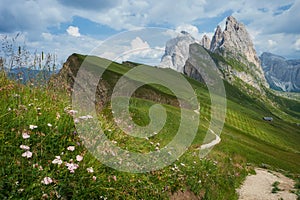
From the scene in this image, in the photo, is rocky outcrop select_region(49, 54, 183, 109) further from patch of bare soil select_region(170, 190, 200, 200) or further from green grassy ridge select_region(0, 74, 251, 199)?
patch of bare soil select_region(170, 190, 200, 200)

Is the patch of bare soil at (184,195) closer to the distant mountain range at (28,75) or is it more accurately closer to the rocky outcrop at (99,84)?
the rocky outcrop at (99,84)

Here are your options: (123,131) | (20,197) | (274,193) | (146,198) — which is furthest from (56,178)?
(274,193)

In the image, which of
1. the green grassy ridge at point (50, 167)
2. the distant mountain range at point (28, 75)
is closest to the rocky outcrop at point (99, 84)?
the distant mountain range at point (28, 75)

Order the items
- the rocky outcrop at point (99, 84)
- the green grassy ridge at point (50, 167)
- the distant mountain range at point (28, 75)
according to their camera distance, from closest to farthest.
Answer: the green grassy ridge at point (50, 167), the distant mountain range at point (28, 75), the rocky outcrop at point (99, 84)

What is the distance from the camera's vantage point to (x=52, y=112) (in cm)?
620

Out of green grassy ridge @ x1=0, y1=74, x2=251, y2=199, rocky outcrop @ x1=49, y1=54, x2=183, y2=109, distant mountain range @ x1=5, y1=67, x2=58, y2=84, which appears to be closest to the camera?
green grassy ridge @ x1=0, y1=74, x2=251, y2=199

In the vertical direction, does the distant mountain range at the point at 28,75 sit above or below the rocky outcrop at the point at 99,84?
above

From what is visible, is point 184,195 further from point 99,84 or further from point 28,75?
point 28,75

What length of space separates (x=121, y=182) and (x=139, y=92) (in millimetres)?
67946

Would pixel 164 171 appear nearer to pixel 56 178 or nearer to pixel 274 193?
pixel 56 178

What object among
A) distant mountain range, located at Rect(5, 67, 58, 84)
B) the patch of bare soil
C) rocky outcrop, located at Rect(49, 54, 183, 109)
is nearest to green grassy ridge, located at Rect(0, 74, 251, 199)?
the patch of bare soil

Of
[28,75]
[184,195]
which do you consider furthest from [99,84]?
[184,195]

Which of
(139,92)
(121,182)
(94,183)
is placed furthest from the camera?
(139,92)

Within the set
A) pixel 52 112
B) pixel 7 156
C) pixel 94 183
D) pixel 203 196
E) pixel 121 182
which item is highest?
pixel 52 112
